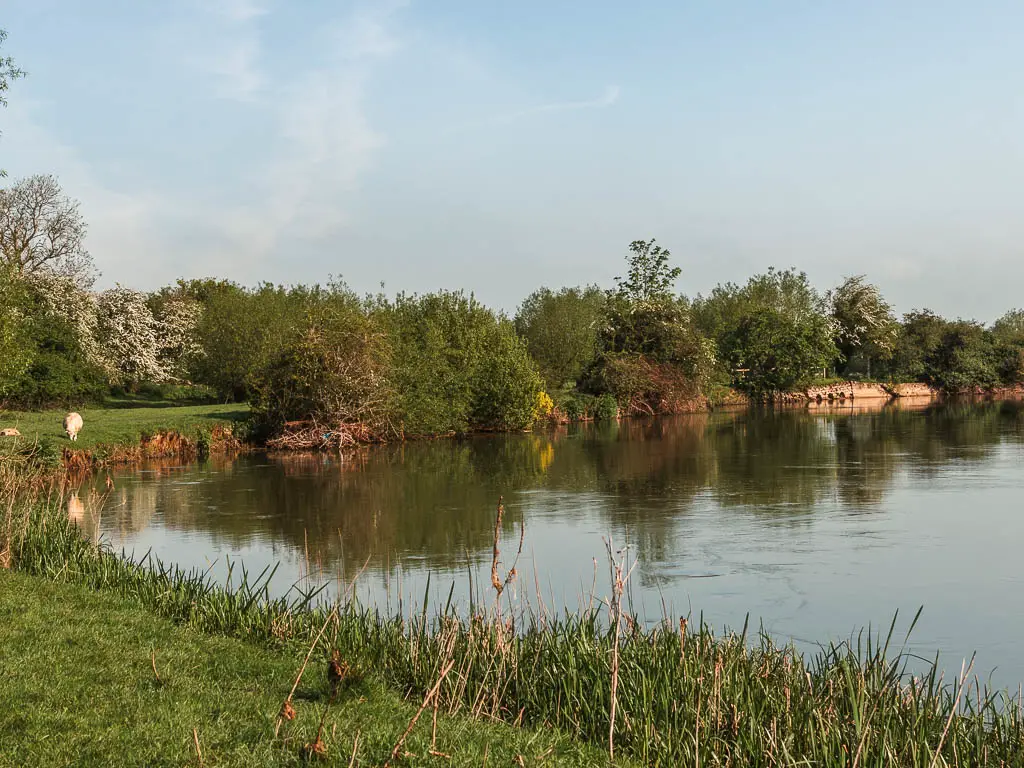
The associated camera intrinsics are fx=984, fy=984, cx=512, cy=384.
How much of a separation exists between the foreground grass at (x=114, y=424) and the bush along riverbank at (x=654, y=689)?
15.9 meters

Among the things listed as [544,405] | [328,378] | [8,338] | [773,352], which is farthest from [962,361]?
[8,338]

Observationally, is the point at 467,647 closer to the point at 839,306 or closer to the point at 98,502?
the point at 98,502

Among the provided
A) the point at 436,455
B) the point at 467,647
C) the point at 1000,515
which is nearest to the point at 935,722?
the point at 467,647

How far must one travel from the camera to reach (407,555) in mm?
14828

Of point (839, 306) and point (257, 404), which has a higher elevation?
point (839, 306)

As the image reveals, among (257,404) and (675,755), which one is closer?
(675,755)

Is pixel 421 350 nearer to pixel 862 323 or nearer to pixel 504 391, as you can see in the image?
pixel 504 391

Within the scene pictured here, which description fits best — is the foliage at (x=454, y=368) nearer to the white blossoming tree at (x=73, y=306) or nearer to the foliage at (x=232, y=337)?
the foliage at (x=232, y=337)

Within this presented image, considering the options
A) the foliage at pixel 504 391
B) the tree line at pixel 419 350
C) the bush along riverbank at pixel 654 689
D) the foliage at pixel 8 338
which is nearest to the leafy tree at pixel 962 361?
the tree line at pixel 419 350

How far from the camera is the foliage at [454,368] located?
34969 mm

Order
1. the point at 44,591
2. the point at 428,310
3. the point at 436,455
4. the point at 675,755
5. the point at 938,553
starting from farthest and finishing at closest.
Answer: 1. the point at 428,310
2. the point at 436,455
3. the point at 938,553
4. the point at 44,591
5. the point at 675,755

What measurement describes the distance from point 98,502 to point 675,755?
1628 centimetres

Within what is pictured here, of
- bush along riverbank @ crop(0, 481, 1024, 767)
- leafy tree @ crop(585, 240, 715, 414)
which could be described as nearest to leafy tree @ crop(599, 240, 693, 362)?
leafy tree @ crop(585, 240, 715, 414)

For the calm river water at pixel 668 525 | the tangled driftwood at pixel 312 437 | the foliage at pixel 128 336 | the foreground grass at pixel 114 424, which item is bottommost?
the calm river water at pixel 668 525
